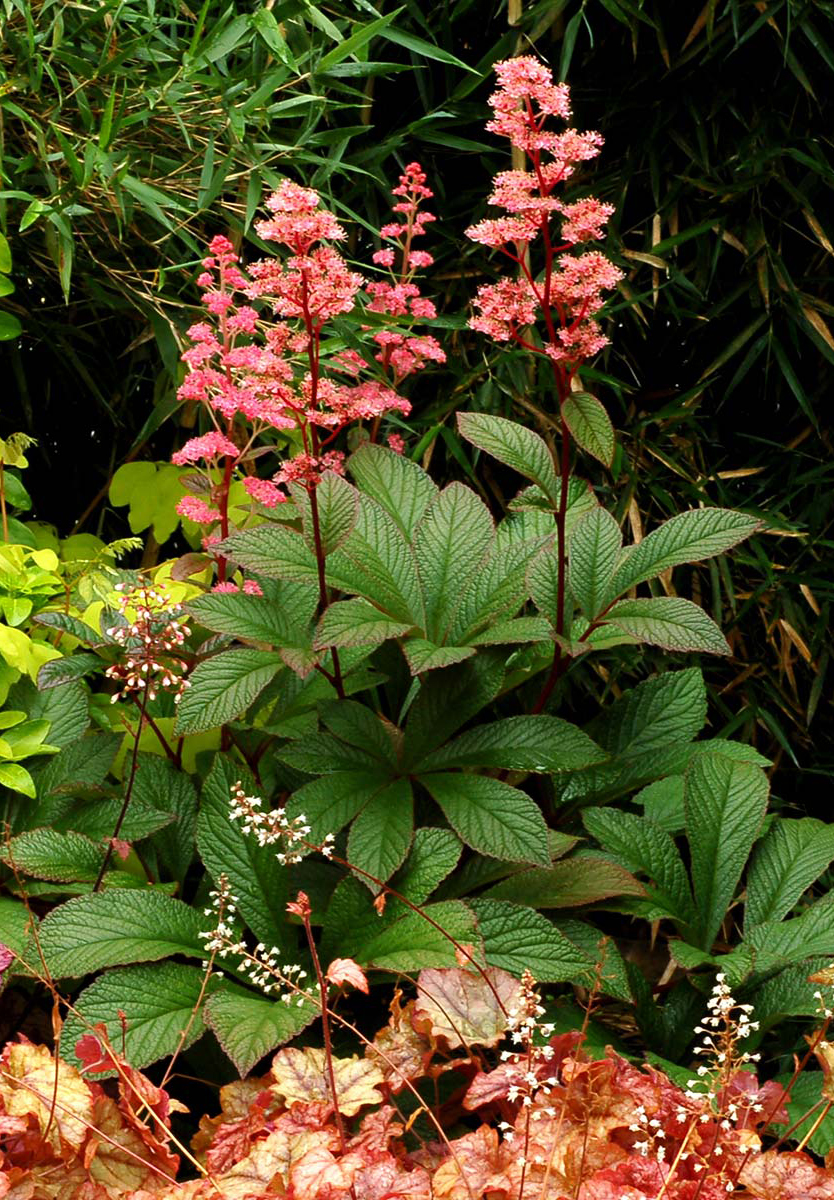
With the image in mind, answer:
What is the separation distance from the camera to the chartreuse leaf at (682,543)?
1.40 metres

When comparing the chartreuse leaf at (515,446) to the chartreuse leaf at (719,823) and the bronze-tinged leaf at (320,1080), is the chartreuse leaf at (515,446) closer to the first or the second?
the chartreuse leaf at (719,823)

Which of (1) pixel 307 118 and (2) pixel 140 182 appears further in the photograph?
(1) pixel 307 118

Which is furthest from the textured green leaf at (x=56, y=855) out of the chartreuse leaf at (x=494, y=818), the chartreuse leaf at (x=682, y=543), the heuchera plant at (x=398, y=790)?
the chartreuse leaf at (x=682, y=543)

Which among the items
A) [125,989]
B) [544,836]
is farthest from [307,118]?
[125,989]

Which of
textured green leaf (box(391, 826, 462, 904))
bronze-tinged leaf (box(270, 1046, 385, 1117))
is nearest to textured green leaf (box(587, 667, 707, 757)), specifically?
textured green leaf (box(391, 826, 462, 904))

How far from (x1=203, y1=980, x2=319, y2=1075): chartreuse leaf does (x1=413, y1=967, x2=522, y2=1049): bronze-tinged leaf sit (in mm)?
136

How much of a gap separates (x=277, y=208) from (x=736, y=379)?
0.93m

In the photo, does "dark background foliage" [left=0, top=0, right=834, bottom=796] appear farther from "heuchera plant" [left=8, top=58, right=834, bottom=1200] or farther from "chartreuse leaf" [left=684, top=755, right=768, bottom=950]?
"chartreuse leaf" [left=684, top=755, right=768, bottom=950]

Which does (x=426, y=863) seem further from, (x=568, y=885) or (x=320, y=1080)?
(x=320, y=1080)

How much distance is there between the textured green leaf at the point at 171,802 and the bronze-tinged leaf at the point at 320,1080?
1.57 ft

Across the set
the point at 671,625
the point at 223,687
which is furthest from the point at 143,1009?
the point at 671,625

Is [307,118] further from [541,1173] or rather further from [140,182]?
[541,1173]

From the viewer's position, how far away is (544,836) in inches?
49.8

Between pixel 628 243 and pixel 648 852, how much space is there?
1.08 meters
